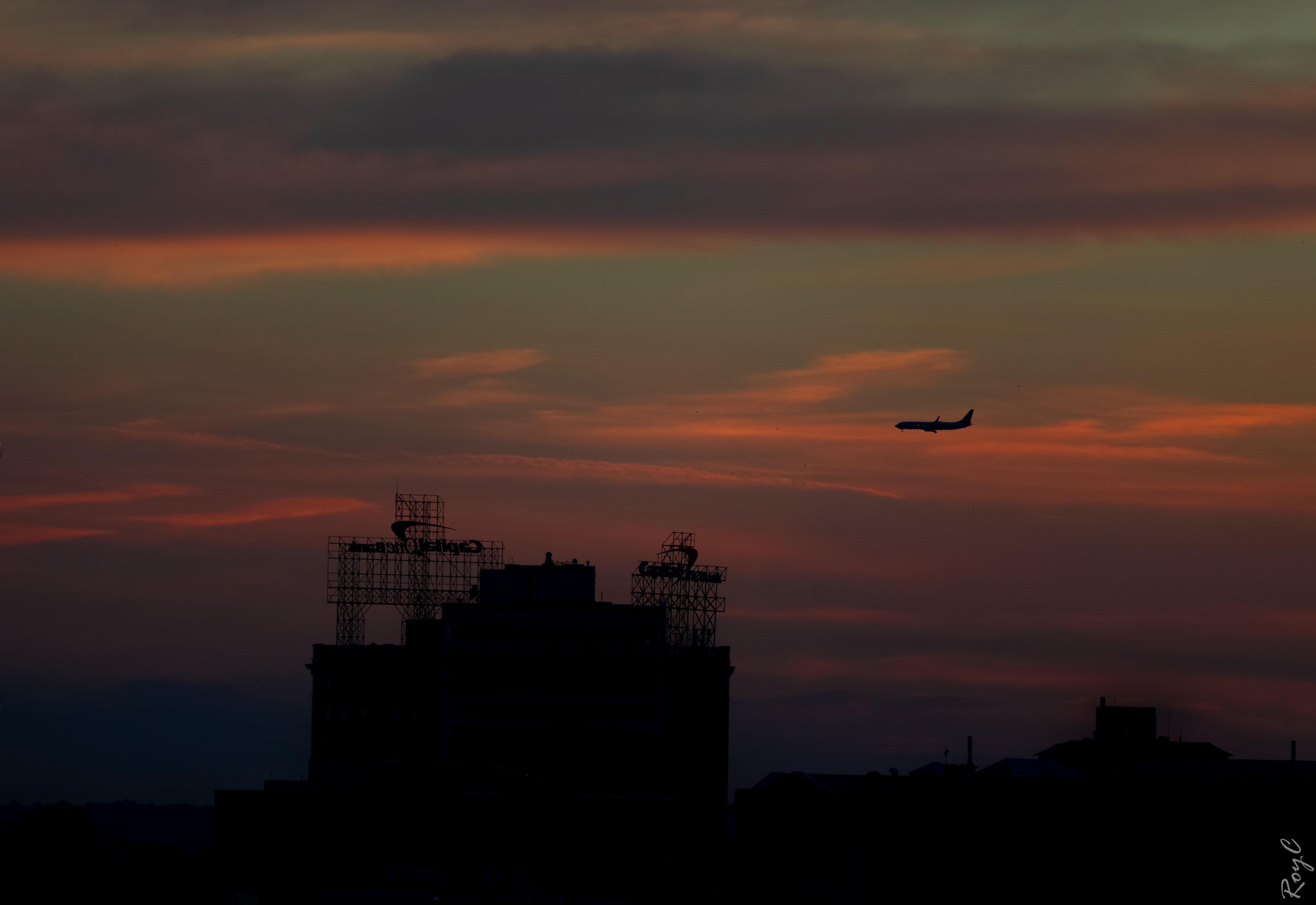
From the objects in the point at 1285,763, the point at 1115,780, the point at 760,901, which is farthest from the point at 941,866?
the point at 1285,763

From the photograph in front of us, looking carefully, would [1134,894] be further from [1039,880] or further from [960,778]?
[960,778]

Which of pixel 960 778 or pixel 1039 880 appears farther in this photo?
pixel 960 778

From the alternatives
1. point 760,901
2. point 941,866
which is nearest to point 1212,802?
point 941,866

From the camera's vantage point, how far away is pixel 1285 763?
7598 inches

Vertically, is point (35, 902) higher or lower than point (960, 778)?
lower

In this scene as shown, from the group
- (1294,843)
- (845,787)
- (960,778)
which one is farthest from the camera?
(845,787)

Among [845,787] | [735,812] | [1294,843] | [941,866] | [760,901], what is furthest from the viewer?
[735,812]

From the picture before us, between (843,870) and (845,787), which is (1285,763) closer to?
(845,787)

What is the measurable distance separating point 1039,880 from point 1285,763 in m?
73.2

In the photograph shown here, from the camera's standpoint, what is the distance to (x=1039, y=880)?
427ft

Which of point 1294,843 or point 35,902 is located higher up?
point 1294,843

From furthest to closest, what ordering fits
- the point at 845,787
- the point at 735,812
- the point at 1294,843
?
the point at 735,812
the point at 845,787
the point at 1294,843

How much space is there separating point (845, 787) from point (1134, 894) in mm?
47614

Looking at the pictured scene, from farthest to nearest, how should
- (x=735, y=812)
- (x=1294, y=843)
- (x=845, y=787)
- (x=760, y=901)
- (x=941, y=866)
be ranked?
1. (x=735, y=812)
2. (x=845, y=787)
3. (x=760, y=901)
4. (x=941, y=866)
5. (x=1294, y=843)
